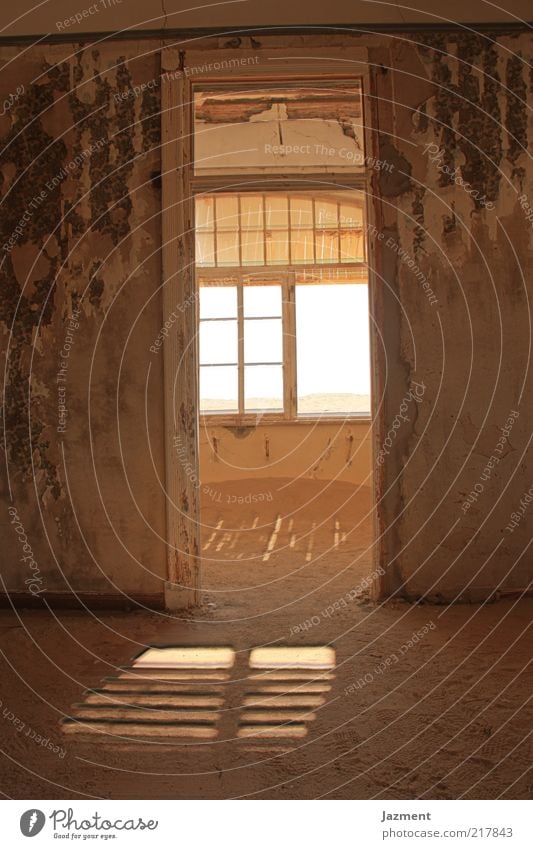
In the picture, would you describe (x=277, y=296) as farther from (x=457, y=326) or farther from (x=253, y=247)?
(x=457, y=326)

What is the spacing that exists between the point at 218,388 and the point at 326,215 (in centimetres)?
205

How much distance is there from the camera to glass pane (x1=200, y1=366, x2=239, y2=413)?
7121 millimetres

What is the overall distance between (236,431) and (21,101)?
3.88 meters

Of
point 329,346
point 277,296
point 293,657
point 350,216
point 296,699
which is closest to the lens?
point 296,699

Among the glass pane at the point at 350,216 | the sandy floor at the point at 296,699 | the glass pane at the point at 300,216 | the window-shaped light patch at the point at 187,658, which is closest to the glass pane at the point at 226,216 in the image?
the glass pane at the point at 300,216

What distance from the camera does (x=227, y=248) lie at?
7.14 m

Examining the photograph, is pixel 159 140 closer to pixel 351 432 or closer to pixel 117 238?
pixel 117 238

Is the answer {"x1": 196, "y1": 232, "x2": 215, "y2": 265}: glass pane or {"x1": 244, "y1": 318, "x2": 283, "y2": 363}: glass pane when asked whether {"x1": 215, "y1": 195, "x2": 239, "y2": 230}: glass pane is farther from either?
{"x1": 244, "y1": 318, "x2": 283, "y2": 363}: glass pane

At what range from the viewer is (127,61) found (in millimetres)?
3523

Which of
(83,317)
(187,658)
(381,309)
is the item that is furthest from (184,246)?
(187,658)
